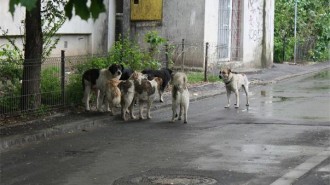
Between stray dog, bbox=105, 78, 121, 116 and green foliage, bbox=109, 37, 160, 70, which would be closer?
stray dog, bbox=105, 78, 121, 116

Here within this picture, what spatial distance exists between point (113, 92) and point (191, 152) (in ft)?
11.3

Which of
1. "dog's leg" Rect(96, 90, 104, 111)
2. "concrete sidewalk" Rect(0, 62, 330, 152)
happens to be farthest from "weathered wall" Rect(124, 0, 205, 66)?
"dog's leg" Rect(96, 90, 104, 111)

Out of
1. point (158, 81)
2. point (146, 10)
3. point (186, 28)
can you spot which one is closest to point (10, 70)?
point (158, 81)

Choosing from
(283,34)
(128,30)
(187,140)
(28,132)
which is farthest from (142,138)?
(283,34)

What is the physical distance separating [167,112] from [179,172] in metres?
6.55

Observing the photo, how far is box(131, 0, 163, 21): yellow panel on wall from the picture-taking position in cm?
2339

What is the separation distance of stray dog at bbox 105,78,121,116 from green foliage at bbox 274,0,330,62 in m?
18.4

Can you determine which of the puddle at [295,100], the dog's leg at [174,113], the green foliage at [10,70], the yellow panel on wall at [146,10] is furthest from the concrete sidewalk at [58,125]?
the yellow panel on wall at [146,10]

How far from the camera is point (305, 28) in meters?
32.9

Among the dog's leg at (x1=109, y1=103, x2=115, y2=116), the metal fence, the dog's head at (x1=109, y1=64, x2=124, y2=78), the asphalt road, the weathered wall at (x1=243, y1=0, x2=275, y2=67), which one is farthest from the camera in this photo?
the weathered wall at (x1=243, y1=0, x2=275, y2=67)

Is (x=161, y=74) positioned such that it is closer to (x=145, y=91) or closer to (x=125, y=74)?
(x=125, y=74)

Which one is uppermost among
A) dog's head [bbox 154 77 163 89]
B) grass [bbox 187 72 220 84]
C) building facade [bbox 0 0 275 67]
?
building facade [bbox 0 0 275 67]

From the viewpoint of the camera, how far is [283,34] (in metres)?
31.5

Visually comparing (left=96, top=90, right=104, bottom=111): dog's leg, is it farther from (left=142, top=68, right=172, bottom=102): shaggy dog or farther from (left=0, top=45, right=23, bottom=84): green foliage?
(left=0, top=45, right=23, bottom=84): green foliage
